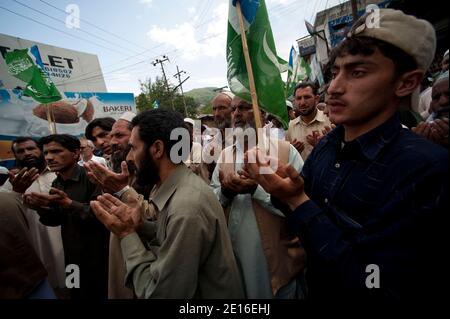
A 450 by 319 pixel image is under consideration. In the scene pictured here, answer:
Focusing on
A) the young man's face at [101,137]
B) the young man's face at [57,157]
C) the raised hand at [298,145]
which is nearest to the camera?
the young man's face at [57,157]

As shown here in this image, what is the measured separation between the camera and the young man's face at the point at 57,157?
9.50 feet

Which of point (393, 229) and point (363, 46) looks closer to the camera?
point (393, 229)

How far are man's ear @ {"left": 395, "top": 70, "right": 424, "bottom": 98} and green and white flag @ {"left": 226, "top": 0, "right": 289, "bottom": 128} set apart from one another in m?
1.03

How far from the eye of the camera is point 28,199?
7.93 ft

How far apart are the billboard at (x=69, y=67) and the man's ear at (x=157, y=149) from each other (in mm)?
18296

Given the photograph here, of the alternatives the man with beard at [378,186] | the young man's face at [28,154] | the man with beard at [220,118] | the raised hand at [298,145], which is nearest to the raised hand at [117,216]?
the man with beard at [378,186]

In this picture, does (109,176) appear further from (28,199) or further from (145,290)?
(145,290)

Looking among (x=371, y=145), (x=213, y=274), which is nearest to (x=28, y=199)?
(x=213, y=274)

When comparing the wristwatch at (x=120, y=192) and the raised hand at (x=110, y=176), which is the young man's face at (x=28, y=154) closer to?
the raised hand at (x=110, y=176)

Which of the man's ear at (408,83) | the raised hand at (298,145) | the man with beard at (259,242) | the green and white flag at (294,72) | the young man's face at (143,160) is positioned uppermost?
the green and white flag at (294,72)

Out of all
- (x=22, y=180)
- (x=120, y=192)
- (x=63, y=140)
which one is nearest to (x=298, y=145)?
(x=120, y=192)

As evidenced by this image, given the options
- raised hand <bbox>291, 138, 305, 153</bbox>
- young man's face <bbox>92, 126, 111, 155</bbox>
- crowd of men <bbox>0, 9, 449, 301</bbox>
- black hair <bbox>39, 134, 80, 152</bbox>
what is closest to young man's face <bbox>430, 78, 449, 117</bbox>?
crowd of men <bbox>0, 9, 449, 301</bbox>

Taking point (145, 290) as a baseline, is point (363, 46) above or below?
above

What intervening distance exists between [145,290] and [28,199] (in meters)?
1.78
